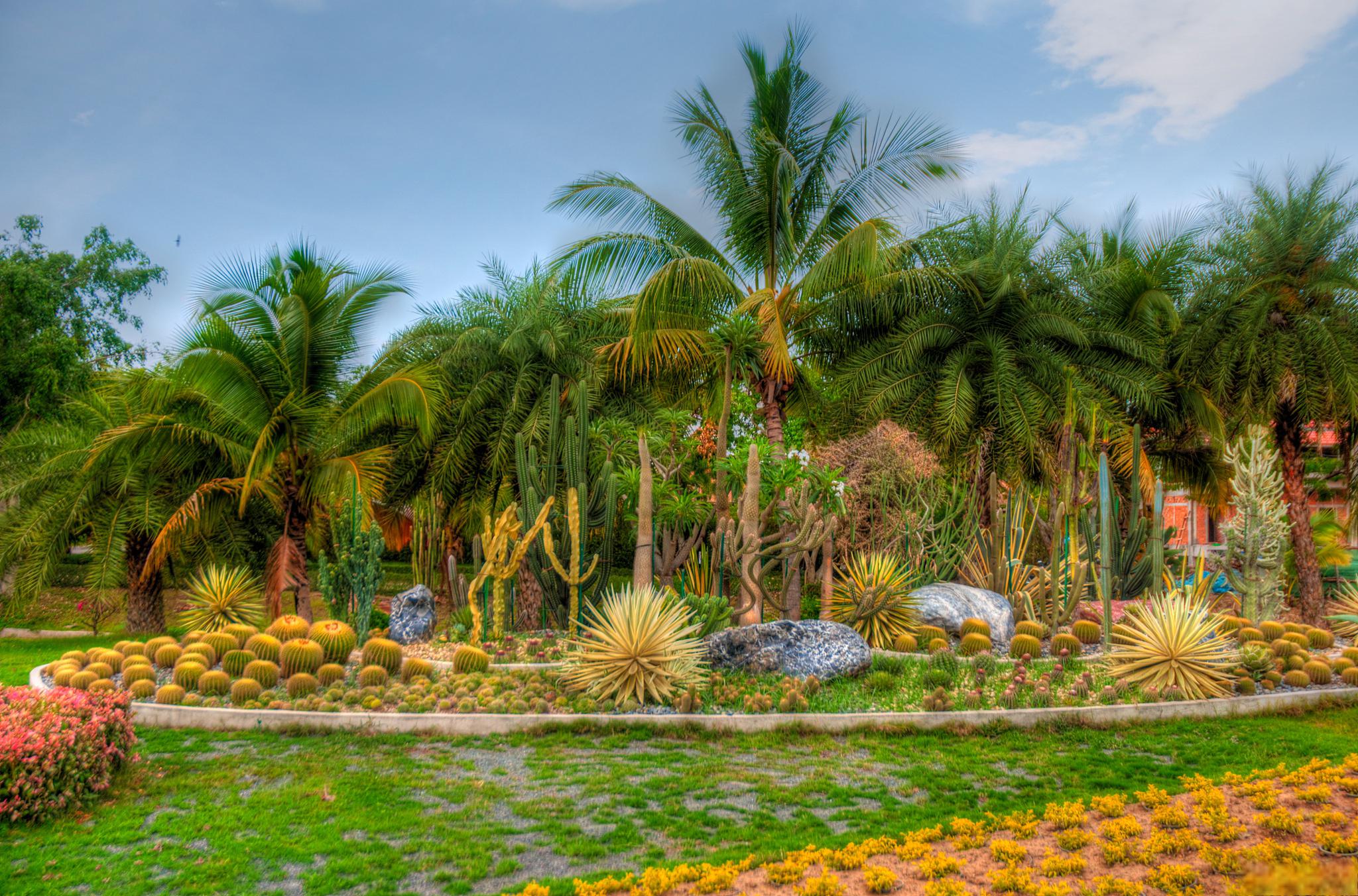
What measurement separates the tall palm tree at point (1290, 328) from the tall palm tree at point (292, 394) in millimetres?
13280

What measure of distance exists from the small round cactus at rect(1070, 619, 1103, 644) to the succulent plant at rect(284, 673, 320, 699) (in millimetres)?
8593

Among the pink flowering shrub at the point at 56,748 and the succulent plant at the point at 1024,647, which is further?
the succulent plant at the point at 1024,647

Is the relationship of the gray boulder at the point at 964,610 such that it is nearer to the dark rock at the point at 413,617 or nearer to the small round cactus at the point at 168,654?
the dark rock at the point at 413,617

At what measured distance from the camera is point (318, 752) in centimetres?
718

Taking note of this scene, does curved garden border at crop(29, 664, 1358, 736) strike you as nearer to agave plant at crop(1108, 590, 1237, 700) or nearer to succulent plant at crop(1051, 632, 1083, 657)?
agave plant at crop(1108, 590, 1237, 700)

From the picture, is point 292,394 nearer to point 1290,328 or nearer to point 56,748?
point 56,748

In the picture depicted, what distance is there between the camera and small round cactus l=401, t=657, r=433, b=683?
30.6ft

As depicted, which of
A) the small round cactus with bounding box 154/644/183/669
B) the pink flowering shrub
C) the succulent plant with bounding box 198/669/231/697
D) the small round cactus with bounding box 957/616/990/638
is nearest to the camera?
the pink flowering shrub

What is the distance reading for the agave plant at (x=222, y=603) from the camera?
12930mm

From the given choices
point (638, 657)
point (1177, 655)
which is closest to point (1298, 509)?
point (1177, 655)

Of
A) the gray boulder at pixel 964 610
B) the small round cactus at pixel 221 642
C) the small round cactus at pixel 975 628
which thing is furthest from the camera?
the gray boulder at pixel 964 610

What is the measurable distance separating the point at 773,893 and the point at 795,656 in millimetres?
4850

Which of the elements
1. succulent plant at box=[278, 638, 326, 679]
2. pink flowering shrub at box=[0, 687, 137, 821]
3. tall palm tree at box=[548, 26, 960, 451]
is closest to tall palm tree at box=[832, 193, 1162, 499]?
tall palm tree at box=[548, 26, 960, 451]

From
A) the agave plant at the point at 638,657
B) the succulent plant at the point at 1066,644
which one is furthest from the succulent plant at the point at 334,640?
the succulent plant at the point at 1066,644
